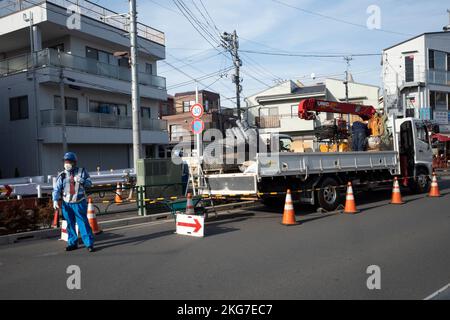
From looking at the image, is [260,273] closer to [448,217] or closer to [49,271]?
[49,271]

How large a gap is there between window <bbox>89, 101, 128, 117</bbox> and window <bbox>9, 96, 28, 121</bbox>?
368cm

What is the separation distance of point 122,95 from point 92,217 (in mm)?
19303

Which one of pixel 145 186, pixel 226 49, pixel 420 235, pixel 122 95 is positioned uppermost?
pixel 226 49

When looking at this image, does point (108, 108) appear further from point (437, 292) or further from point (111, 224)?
point (437, 292)

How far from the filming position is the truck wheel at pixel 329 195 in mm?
11125

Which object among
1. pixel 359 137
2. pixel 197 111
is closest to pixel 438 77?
pixel 359 137

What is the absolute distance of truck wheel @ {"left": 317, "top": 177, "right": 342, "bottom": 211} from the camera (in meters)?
11.1

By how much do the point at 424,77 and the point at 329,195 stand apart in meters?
28.5

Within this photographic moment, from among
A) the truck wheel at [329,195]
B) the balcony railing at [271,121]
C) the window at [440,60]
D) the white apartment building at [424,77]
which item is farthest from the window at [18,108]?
the window at [440,60]

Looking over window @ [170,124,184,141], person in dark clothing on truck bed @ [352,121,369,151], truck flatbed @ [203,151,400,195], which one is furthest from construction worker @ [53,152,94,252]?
window @ [170,124,184,141]

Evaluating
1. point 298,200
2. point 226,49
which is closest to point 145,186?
point 298,200

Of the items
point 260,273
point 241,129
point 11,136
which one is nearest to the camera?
point 260,273

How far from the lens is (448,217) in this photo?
9.82m

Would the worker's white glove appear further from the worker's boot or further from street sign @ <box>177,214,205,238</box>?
street sign @ <box>177,214,205,238</box>
